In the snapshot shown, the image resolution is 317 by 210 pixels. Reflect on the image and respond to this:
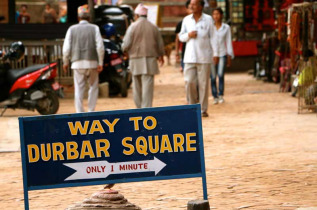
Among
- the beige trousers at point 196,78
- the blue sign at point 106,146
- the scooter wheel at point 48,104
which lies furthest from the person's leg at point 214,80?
the blue sign at point 106,146

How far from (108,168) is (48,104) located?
9.20m

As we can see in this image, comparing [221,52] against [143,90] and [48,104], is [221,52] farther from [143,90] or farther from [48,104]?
[48,104]

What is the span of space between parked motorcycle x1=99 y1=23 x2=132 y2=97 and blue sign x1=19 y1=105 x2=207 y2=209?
13512mm

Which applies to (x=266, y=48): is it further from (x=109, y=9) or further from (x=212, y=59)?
(x=212, y=59)

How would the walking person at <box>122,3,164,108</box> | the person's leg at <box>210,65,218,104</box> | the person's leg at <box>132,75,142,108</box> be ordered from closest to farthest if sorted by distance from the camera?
the walking person at <box>122,3,164,108</box> < the person's leg at <box>132,75,142,108</box> < the person's leg at <box>210,65,218,104</box>

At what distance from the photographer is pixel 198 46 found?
1466 cm

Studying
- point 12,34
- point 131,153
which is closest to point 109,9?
point 12,34

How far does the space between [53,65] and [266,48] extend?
9964 mm

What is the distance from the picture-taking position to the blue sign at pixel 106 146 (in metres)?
6.25

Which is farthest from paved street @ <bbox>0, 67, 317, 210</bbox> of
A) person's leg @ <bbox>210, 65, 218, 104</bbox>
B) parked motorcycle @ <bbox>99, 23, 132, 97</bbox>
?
parked motorcycle @ <bbox>99, 23, 132, 97</bbox>

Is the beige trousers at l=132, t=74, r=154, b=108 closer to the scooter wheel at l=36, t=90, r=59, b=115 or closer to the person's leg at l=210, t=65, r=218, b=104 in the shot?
the scooter wheel at l=36, t=90, r=59, b=115

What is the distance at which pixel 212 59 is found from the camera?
1486 cm

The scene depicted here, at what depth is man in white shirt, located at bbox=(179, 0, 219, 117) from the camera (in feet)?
48.0

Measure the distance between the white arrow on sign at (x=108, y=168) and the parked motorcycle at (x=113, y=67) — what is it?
13545 millimetres
